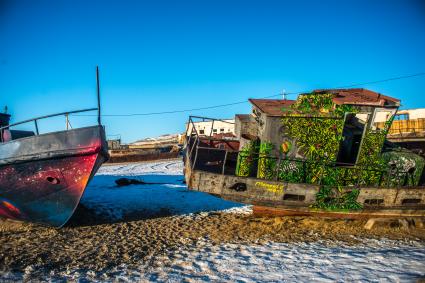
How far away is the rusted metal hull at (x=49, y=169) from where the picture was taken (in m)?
6.85

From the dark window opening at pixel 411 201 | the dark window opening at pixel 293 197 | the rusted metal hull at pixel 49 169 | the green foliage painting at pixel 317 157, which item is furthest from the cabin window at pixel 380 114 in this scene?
the rusted metal hull at pixel 49 169

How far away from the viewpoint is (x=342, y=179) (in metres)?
7.97

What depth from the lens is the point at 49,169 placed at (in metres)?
6.88

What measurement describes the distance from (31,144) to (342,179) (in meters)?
8.98

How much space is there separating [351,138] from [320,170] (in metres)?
2.00

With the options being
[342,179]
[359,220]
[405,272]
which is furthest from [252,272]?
[359,220]

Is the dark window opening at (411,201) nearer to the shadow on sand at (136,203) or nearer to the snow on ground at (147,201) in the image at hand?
the snow on ground at (147,201)

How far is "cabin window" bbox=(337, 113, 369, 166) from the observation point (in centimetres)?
818

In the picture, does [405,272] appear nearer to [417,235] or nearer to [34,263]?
[417,235]

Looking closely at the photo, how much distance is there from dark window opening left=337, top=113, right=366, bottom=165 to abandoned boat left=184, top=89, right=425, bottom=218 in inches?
3.4

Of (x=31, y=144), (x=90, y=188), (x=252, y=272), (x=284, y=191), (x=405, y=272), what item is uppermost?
(x=31, y=144)

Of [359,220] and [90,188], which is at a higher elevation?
[359,220]

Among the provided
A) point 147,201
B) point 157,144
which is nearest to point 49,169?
point 147,201

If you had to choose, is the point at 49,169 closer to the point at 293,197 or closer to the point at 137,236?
the point at 137,236
